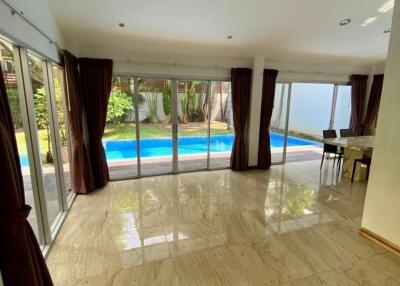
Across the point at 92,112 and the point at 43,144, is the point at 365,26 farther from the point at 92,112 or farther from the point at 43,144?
the point at 43,144

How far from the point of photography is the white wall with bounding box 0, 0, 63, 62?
1.70 metres

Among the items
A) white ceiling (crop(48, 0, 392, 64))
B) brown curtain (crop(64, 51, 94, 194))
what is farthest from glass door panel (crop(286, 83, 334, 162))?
brown curtain (crop(64, 51, 94, 194))

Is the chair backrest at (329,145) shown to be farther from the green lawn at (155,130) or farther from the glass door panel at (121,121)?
the glass door panel at (121,121)

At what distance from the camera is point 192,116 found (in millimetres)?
4957

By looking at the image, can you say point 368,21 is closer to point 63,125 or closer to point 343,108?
point 343,108

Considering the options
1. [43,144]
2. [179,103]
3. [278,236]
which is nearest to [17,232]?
[43,144]

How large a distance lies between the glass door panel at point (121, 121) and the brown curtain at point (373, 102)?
233 inches

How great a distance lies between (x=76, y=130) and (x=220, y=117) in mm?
2908

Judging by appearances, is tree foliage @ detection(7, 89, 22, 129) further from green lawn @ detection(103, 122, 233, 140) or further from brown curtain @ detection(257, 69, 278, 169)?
Result: brown curtain @ detection(257, 69, 278, 169)

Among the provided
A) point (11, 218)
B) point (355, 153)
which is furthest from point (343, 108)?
point (11, 218)

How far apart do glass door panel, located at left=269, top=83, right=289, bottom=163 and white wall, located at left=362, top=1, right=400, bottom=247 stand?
295 centimetres

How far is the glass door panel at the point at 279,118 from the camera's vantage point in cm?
553

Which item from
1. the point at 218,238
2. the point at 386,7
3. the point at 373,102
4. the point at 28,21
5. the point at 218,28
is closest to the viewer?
the point at 28,21

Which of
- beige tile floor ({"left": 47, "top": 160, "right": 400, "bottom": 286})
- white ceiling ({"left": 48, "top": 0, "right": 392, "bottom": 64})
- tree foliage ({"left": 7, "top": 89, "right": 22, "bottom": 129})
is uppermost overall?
white ceiling ({"left": 48, "top": 0, "right": 392, "bottom": 64})
